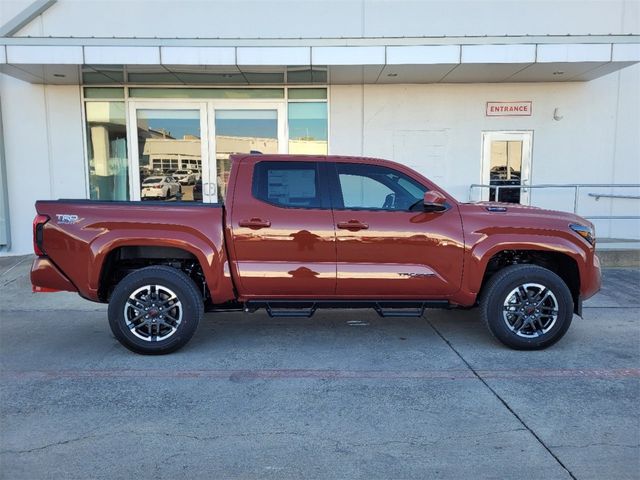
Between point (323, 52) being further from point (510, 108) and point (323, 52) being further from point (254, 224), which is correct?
point (254, 224)

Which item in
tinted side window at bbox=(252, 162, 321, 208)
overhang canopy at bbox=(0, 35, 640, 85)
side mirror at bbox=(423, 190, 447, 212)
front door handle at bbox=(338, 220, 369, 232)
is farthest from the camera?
overhang canopy at bbox=(0, 35, 640, 85)

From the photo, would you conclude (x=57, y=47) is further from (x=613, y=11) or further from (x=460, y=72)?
(x=613, y=11)

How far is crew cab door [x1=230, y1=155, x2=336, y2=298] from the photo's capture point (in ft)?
15.9

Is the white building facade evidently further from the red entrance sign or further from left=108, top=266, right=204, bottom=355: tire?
left=108, top=266, right=204, bottom=355: tire

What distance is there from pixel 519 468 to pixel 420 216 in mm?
2507

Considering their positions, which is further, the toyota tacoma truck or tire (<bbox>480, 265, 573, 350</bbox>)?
tire (<bbox>480, 265, 573, 350</bbox>)

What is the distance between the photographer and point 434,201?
4.75 m

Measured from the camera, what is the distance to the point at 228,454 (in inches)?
124

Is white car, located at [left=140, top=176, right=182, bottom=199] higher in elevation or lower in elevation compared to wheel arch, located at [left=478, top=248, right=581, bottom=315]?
higher

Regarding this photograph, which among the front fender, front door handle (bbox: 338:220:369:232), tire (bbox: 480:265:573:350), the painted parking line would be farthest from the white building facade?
the painted parking line

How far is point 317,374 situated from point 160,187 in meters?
7.28

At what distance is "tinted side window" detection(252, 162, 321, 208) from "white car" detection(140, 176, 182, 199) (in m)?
5.99

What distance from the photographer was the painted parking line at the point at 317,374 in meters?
4.38

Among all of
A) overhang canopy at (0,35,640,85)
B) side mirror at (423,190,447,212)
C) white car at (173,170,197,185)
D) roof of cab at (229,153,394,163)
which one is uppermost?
overhang canopy at (0,35,640,85)
